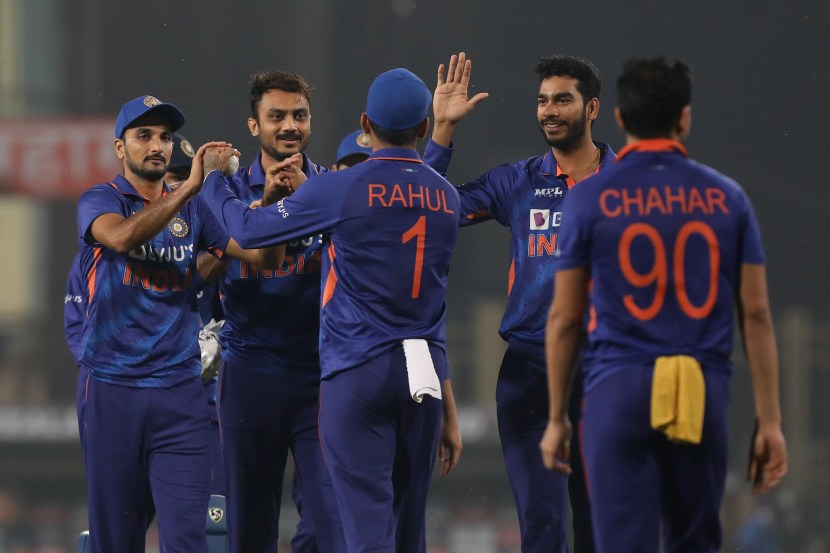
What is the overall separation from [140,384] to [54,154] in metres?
7.03

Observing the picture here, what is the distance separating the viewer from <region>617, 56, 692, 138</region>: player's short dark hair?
277 centimetres

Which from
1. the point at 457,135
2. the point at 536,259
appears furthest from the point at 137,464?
the point at 457,135

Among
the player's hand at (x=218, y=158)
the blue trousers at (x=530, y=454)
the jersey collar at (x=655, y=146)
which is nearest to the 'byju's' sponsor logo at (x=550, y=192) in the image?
the blue trousers at (x=530, y=454)

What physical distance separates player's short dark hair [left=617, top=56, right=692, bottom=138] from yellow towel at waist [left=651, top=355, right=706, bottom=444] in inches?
19.3

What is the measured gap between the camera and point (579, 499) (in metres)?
3.97

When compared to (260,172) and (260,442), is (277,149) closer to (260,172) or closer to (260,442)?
(260,172)

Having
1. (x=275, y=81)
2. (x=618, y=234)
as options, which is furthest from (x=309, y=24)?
(x=618, y=234)

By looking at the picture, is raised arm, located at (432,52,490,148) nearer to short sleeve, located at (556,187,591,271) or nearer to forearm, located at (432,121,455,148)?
forearm, located at (432,121,455,148)

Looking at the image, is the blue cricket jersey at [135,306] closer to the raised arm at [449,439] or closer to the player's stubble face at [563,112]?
the raised arm at [449,439]

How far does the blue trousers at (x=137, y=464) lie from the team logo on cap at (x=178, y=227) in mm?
444

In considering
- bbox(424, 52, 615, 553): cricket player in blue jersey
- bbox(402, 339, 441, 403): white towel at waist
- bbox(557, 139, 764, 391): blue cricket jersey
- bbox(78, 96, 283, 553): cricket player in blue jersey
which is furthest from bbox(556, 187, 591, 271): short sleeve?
bbox(78, 96, 283, 553): cricket player in blue jersey

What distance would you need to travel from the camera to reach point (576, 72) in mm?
4051

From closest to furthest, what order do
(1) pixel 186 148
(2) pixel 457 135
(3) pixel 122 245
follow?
1. (3) pixel 122 245
2. (1) pixel 186 148
3. (2) pixel 457 135

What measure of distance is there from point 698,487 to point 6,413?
8285 mm
